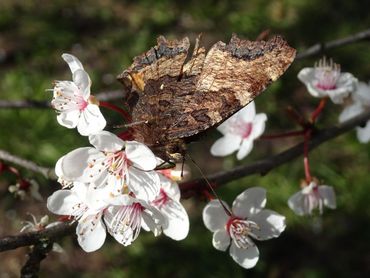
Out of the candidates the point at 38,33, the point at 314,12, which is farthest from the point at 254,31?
the point at 38,33

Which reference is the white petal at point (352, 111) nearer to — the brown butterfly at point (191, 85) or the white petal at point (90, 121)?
the brown butterfly at point (191, 85)

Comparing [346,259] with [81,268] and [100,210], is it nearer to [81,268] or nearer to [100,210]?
[81,268]

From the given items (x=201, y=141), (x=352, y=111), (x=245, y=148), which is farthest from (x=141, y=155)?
(x=201, y=141)

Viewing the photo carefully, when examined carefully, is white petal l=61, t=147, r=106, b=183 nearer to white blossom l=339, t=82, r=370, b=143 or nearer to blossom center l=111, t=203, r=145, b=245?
blossom center l=111, t=203, r=145, b=245

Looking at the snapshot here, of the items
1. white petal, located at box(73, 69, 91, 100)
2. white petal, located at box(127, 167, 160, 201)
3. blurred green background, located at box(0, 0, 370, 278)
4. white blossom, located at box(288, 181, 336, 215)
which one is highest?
white petal, located at box(73, 69, 91, 100)

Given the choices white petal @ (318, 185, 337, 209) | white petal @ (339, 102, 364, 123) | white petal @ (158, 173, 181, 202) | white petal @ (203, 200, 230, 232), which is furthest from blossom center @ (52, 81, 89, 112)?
white petal @ (339, 102, 364, 123)
